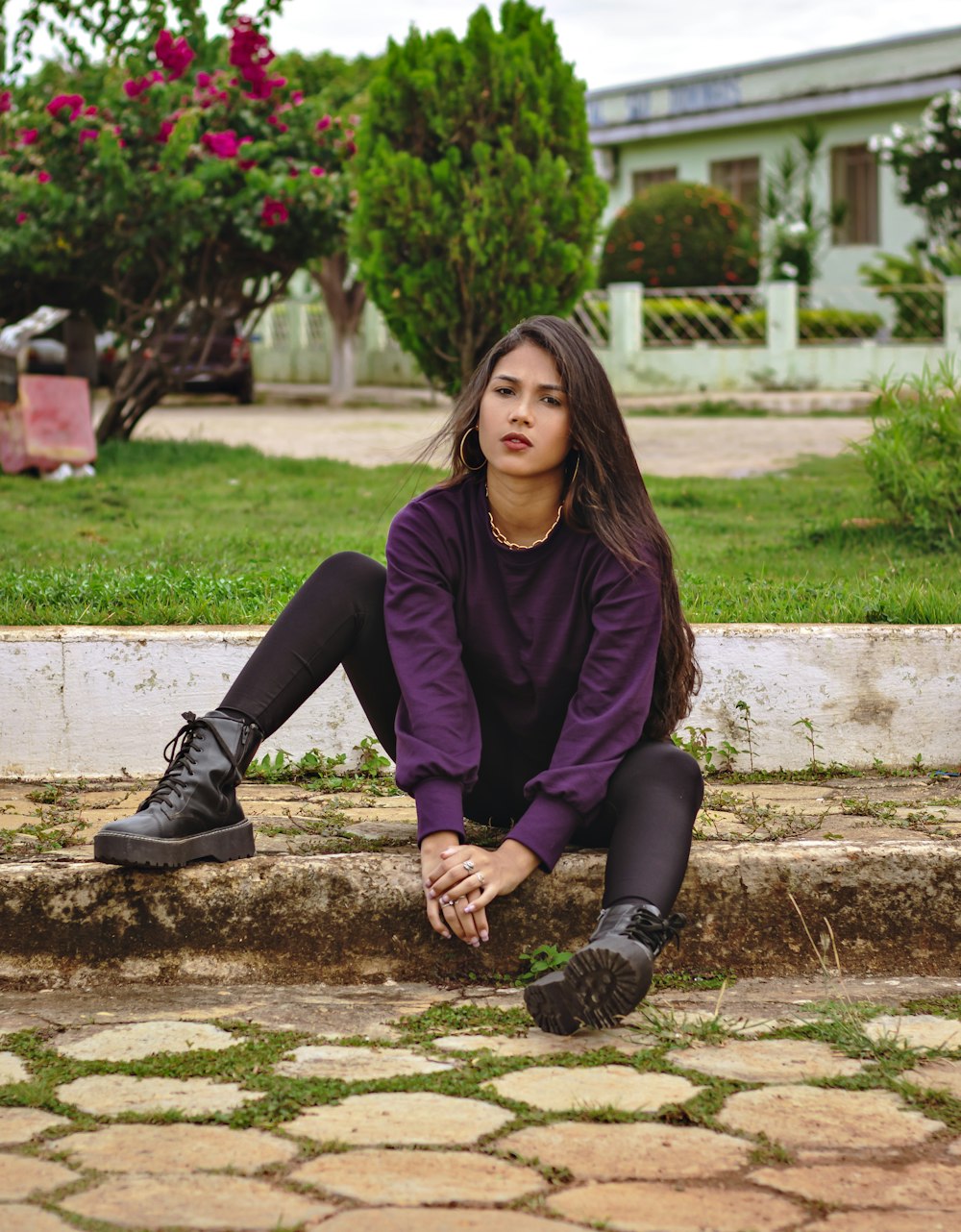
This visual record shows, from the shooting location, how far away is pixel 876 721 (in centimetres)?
398

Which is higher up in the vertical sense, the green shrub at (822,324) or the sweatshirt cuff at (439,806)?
the green shrub at (822,324)

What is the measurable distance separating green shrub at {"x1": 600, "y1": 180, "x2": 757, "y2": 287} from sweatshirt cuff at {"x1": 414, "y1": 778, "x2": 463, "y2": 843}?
17.2m

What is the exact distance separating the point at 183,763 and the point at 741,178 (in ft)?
73.4

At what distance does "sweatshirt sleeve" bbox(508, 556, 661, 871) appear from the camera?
283 centimetres

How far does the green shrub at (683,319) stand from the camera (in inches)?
694

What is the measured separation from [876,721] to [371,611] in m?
1.53

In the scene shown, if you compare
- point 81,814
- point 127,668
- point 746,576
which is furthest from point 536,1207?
point 746,576

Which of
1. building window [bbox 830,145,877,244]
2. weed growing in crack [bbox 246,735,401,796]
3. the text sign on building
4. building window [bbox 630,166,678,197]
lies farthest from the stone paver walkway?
building window [bbox 630,166,678,197]

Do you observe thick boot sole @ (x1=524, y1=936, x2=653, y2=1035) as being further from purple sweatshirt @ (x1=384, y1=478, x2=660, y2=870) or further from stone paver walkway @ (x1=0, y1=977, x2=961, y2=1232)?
purple sweatshirt @ (x1=384, y1=478, x2=660, y2=870)

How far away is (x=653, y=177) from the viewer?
24812 millimetres

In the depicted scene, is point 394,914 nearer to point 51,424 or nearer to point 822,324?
point 51,424

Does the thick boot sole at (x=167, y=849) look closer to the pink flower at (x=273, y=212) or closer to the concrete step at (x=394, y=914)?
the concrete step at (x=394, y=914)

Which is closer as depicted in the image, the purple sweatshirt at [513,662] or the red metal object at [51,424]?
the purple sweatshirt at [513,662]

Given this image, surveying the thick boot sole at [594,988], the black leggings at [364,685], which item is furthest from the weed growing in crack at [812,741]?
the thick boot sole at [594,988]
